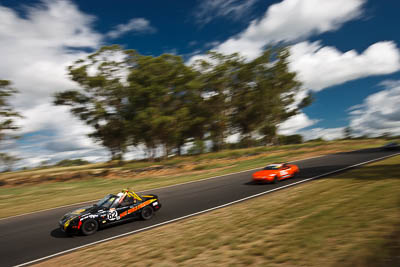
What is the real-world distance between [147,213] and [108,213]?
1564 millimetres

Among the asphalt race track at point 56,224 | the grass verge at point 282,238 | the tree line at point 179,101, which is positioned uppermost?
the tree line at point 179,101

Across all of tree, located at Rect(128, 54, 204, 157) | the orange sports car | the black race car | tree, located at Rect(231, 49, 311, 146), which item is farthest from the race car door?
tree, located at Rect(231, 49, 311, 146)

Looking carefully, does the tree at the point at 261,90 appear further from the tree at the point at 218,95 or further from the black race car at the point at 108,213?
the black race car at the point at 108,213

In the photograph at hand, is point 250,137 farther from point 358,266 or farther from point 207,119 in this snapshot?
point 358,266

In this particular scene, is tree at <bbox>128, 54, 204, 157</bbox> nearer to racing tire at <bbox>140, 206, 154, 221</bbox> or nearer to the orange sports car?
the orange sports car

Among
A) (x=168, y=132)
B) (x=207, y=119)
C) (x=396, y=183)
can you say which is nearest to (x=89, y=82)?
(x=168, y=132)

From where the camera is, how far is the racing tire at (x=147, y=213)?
9984mm

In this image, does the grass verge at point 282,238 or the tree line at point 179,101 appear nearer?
the grass verge at point 282,238

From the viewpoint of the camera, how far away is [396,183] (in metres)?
9.13

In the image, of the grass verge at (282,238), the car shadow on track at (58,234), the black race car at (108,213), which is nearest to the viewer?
the grass verge at (282,238)

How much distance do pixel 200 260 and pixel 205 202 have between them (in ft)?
21.4

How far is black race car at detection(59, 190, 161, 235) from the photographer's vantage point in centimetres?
862

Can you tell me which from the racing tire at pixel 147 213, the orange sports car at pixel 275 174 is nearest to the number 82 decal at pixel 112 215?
the racing tire at pixel 147 213

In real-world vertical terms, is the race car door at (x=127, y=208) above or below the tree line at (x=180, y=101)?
below
